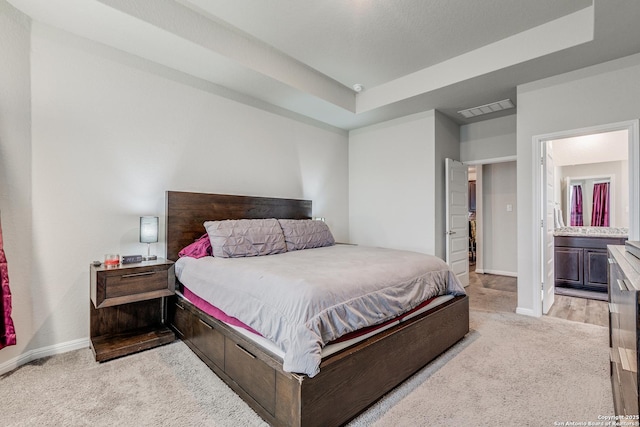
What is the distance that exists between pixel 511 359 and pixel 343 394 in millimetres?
1553

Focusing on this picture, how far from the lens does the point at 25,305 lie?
7.64ft

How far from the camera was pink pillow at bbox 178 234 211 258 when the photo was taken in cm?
286

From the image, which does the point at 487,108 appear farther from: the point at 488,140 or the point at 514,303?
the point at 514,303

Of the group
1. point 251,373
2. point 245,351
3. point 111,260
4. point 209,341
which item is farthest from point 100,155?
point 251,373

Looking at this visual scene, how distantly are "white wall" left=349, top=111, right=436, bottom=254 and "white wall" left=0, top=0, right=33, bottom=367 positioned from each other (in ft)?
13.1

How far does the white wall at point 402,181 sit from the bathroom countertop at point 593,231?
1951 millimetres

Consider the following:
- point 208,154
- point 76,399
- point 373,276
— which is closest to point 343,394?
point 373,276

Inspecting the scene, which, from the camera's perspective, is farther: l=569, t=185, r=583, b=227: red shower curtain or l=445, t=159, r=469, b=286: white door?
l=569, t=185, r=583, b=227: red shower curtain

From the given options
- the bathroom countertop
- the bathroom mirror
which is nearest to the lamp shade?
the bathroom countertop

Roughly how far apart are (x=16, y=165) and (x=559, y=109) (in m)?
4.97

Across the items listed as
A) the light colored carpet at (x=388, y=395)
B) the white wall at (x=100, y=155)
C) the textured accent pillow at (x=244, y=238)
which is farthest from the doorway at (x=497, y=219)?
the white wall at (x=100, y=155)

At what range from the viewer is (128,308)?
280 centimetres

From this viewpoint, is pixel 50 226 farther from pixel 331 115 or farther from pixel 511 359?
pixel 511 359

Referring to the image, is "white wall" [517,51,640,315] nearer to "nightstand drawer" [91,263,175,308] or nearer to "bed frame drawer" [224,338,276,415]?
"bed frame drawer" [224,338,276,415]
